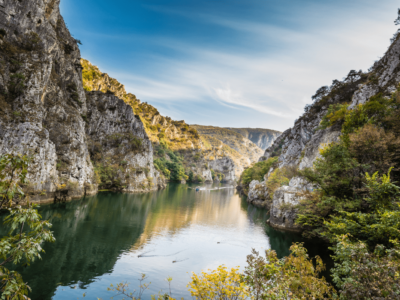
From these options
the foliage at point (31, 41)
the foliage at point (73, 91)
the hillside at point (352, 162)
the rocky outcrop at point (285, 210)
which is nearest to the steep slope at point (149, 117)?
the foliage at point (73, 91)

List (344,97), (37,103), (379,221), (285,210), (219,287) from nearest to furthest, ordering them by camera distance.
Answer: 1. (219,287)
2. (379,221)
3. (285,210)
4. (37,103)
5. (344,97)

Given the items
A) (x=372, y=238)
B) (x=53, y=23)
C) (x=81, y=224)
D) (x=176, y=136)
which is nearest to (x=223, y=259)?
(x=372, y=238)

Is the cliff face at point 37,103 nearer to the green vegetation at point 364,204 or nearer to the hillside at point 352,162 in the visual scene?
the green vegetation at point 364,204

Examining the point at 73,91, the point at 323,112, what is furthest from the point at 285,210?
the point at 73,91

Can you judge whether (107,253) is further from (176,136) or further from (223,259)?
(176,136)

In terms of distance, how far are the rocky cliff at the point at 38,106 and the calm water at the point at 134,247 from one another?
7.03 meters

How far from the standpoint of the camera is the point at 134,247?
73.4 feet

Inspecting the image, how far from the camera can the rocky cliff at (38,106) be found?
33750mm

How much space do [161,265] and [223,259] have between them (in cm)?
614

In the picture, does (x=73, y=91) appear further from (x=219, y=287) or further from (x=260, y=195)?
(x=219, y=287)

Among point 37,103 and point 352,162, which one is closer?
point 352,162

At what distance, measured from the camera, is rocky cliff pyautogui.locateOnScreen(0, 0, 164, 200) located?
3375 cm

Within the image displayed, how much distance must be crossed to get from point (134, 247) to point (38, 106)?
1207 inches

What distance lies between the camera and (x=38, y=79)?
125ft
